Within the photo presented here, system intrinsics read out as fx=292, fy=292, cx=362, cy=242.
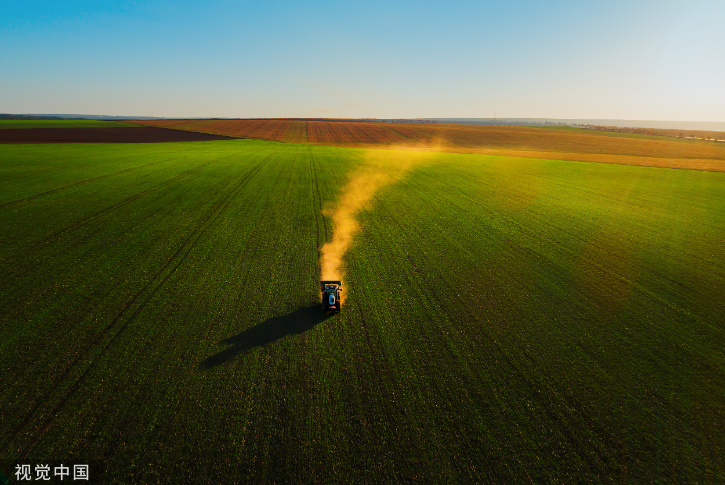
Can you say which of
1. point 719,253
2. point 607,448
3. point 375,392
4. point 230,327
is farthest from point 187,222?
point 719,253

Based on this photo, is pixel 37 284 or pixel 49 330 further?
pixel 37 284

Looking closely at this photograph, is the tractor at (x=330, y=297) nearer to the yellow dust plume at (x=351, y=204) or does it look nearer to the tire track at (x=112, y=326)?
the yellow dust plume at (x=351, y=204)

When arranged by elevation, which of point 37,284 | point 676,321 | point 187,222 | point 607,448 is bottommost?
point 607,448

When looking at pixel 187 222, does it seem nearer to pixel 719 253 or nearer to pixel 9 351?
pixel 9 351

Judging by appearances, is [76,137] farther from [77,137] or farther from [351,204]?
[351,204]

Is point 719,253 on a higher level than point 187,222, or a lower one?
lower

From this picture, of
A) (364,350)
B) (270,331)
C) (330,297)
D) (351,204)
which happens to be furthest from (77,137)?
(364,350)
